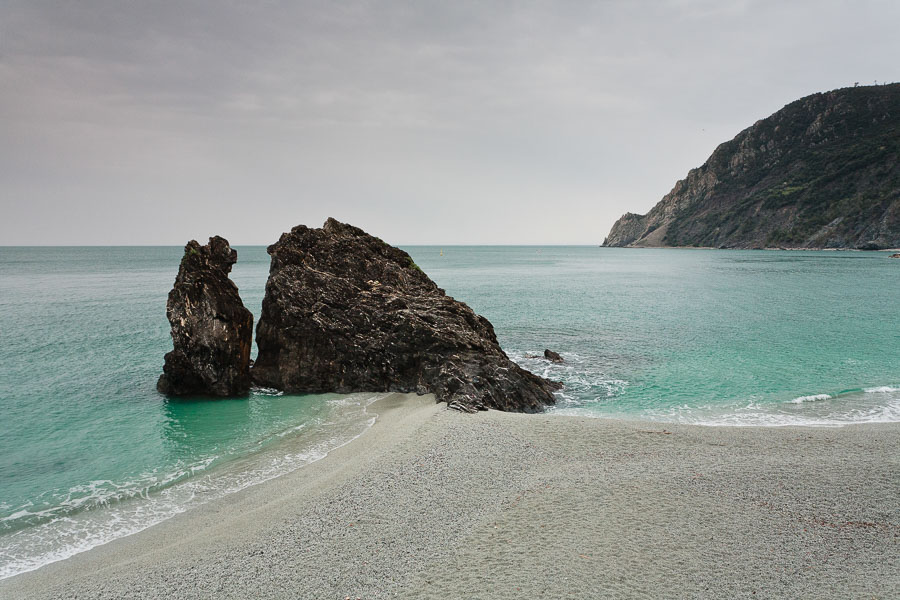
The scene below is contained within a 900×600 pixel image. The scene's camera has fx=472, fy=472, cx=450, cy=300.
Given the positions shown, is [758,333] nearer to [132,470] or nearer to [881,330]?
[881,330]

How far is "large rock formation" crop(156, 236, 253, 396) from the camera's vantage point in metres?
21.4

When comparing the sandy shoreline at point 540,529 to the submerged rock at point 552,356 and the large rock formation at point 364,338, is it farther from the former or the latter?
the submerged rock at point 552,356

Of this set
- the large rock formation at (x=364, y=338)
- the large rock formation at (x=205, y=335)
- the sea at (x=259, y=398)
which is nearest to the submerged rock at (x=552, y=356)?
the sea at (x=259, y=398)

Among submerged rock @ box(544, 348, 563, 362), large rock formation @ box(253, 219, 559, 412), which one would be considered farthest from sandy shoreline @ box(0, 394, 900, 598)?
submerged rock @ box(544, 348, 563, 362)

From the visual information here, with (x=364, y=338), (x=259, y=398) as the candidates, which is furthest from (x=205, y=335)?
(x=364, y=338)

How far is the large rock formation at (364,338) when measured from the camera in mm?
20031

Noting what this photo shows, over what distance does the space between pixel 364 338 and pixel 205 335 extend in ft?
23.3

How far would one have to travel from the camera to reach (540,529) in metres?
9.16

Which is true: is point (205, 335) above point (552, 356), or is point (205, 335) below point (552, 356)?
above

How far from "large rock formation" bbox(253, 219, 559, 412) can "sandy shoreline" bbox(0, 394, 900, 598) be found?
6064 millimetres

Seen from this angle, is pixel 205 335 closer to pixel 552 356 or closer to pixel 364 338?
pixel 364 338

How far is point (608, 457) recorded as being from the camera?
12.7 metres

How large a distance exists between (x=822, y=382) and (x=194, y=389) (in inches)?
1161

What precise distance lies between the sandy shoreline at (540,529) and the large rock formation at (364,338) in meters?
6.06
